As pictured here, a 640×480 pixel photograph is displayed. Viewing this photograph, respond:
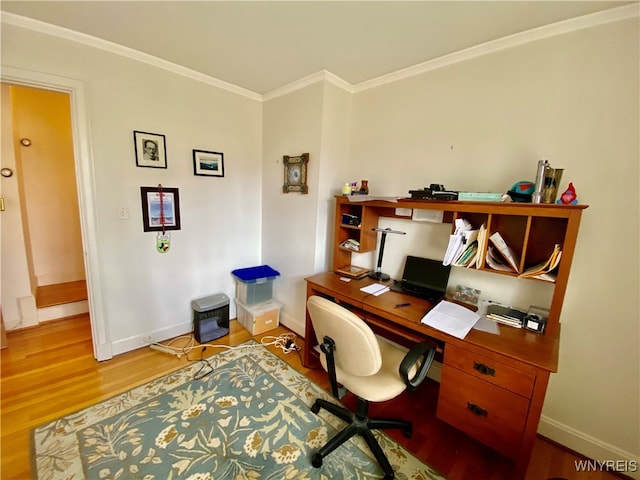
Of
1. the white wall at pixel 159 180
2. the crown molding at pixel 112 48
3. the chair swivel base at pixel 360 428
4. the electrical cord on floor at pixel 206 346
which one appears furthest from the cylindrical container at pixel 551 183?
the crown molding at pixel 112 48

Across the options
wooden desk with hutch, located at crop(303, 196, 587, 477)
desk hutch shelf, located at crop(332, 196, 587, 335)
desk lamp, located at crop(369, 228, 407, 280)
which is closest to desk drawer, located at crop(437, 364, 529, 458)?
wooden desk with hutch, located at crop(303, 196, 587, 477)

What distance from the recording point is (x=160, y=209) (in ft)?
7.69

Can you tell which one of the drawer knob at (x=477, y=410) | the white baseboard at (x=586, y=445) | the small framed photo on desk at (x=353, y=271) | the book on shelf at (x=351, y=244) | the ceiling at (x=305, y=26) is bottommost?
the white baseboard at (x=586, y=445)

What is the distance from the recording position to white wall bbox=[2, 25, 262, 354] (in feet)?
6.35

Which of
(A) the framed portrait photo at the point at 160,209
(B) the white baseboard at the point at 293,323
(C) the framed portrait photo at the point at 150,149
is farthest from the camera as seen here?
(B) the white baseboard at the point at 293,323

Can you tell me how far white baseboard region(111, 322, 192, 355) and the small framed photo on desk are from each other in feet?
5.43

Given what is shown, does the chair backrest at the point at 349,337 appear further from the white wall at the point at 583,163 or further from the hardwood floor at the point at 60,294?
the hardwood floor at the point at 60,294

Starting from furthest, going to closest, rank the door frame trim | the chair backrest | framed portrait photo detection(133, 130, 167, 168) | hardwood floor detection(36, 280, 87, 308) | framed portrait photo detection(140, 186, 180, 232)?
hardwood floor detection(36, 280, 87, 308) → framed portrait photo detection(140, 186, 180, 232) → framed portrait photo detection(133, 130, 167, 168) → the door frame trim → the chair backrest

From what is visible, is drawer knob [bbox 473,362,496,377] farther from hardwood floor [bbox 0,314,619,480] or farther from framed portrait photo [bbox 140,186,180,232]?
framed portrait photo [bbox 140,186,180,232]

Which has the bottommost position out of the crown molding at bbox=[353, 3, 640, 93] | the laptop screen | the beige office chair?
the beige office chair

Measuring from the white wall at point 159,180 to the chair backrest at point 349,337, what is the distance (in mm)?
1763

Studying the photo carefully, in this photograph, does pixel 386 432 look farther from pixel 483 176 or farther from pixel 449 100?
pixel 449 100

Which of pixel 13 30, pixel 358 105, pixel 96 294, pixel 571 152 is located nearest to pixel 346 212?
pixel 358 105

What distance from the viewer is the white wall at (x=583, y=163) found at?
1380mm
